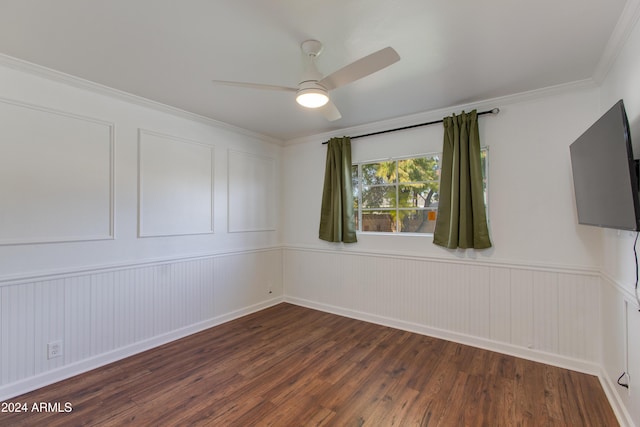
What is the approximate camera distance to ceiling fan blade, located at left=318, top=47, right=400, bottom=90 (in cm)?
167

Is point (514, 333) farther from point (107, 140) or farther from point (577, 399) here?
point (107, 140)

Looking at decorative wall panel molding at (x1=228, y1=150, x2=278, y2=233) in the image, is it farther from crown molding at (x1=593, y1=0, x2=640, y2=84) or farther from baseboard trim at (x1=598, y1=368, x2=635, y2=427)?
baseboard trim at (x1=598, y1=368, x2=635, y2=427)

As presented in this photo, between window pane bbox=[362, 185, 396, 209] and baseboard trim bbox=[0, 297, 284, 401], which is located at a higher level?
window pane bbox=[362, 185, 396, 209]

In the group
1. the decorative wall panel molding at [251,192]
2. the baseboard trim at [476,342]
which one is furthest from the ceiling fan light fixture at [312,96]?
the baseboard trim at [476,342]

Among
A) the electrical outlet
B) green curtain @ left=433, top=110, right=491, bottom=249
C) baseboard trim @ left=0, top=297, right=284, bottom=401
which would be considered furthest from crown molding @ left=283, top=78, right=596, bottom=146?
the electrical outlet

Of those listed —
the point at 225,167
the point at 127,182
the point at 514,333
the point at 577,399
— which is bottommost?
the point at 577,399

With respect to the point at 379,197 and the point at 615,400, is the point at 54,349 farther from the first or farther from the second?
the point at 615,400

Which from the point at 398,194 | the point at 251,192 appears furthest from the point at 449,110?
the point at 251,192

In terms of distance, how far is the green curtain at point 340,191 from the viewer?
3943 millimetres

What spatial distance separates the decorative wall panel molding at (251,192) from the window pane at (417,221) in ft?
6.51

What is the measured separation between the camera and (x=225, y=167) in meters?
3.87

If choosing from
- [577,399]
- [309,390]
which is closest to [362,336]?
[309,390]

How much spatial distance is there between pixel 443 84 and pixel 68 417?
3.87 meters

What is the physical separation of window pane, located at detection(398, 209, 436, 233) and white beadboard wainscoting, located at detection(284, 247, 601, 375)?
35 centimetres
